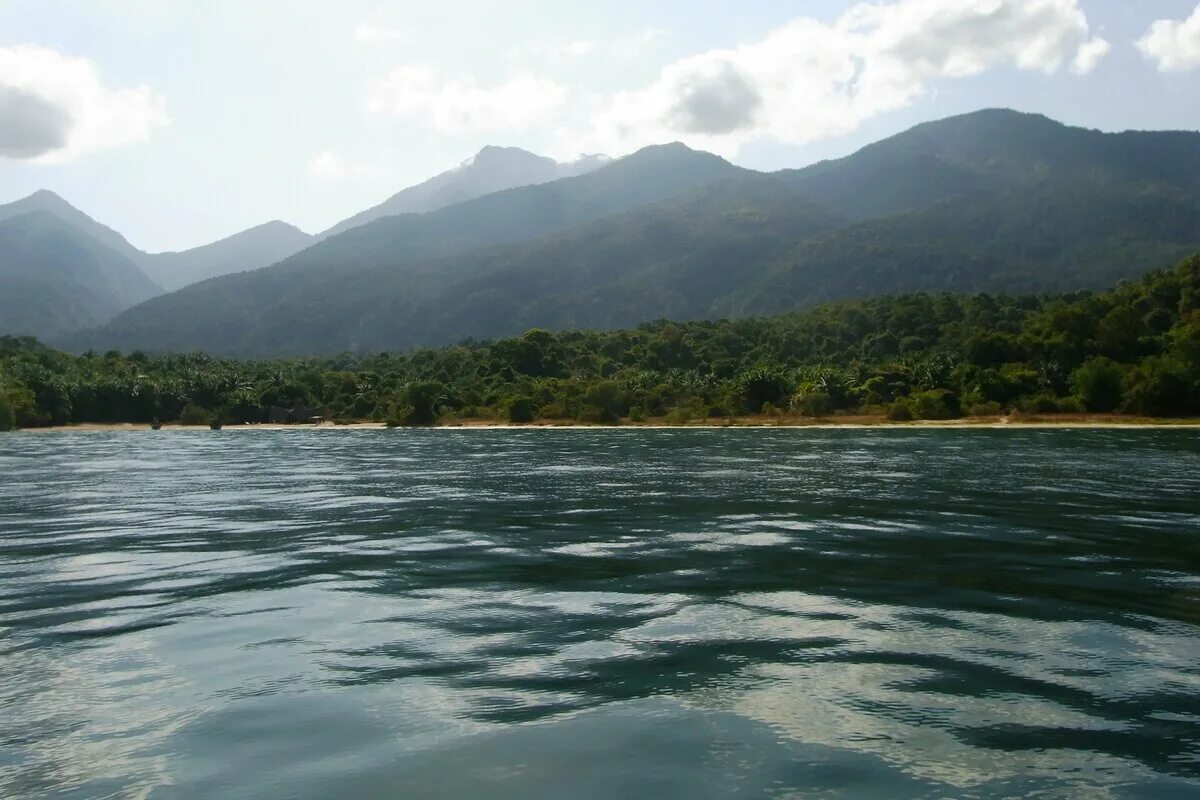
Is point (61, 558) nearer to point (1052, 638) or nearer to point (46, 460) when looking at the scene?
point (1052, 638)

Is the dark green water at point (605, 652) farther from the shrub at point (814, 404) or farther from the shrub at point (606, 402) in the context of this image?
the shrub at point (606, 402)

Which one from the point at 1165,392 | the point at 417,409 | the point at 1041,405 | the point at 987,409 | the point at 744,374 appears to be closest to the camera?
the point at 1165,392

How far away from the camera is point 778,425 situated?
10056cm

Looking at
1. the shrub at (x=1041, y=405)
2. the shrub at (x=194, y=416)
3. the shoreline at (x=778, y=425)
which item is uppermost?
the shrub at (x=194, y=416)

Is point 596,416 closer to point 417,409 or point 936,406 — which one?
point 417,409

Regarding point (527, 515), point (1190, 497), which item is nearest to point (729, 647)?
point (527, 515)

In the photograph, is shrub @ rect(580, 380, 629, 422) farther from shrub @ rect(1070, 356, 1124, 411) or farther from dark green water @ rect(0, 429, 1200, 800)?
dark green water @ rect(0, 429, 1200, 800)

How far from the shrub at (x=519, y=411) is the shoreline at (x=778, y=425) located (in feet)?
4.68

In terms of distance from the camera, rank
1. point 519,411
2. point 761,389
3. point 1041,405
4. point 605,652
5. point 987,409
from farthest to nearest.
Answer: point 519,411 < point 761,389 < point 987,409 < point 1041,405 < point 605,652

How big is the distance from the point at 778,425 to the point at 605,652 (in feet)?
303

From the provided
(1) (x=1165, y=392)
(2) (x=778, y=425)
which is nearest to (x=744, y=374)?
(2) (x=778, y=425)

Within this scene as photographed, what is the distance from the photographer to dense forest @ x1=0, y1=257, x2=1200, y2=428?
97625 millimetres

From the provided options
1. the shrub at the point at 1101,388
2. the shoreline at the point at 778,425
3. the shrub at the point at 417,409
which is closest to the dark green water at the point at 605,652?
the shoreline at the point at 778,425

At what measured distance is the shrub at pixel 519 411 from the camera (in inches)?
4542
